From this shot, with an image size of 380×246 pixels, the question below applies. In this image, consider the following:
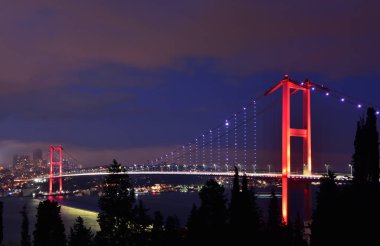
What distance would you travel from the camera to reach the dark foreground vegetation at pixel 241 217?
1509cm

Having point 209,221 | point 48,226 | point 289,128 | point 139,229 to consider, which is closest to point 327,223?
point 209,221

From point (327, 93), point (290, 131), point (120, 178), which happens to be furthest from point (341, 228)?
point (327, 93)

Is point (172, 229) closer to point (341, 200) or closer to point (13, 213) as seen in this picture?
point (341, 200)

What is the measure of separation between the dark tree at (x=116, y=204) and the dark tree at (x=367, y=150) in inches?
335

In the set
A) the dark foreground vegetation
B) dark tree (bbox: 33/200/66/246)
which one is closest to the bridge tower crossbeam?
the dark foreground vegetation

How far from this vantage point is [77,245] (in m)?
22.5

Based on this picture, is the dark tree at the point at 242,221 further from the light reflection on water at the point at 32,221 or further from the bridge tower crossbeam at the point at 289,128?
the light reflection on water at the point at 32,221

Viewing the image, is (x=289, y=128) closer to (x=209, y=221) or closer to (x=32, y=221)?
(x=209, y=221)

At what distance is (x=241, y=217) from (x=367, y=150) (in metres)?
4.80

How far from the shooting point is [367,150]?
60.8ft

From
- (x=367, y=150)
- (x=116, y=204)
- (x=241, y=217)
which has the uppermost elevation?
(x=367, y=150)

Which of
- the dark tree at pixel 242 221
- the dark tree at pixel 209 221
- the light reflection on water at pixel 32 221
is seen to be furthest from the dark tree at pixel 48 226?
the light reflection on water at pixel 32 221

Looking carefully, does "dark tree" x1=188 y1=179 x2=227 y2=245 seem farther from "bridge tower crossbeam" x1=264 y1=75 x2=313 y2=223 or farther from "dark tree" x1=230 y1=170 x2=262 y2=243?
"bridge tower crossbeam" x1=264 y1=75 x2=313 y2=223

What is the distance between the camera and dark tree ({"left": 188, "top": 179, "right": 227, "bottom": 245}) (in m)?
19.5
